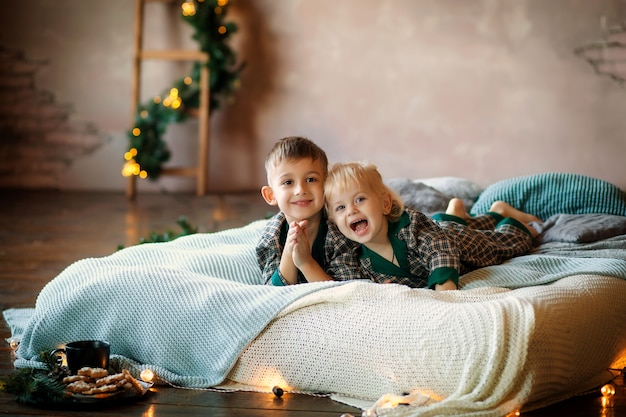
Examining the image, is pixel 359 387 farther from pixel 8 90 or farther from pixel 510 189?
pixel 8 90

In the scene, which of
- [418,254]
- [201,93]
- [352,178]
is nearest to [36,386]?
[352,178]

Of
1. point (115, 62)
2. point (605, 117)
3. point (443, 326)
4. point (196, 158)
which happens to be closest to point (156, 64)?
point (115, 62)

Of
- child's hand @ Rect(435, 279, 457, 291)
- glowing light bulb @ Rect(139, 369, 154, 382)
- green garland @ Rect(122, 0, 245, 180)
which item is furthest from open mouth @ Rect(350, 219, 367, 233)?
green garland @ Rect(122, 0, 245, 180)

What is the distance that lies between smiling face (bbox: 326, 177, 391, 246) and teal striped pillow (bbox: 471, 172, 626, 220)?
115cm

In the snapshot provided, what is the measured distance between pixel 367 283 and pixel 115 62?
500 centimetres

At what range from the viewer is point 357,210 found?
2.51 m

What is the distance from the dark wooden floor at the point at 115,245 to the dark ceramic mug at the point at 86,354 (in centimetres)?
14

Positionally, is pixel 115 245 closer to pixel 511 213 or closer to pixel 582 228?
pixel 511 213

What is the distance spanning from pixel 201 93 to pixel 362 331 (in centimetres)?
461

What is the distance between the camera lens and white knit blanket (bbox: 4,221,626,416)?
2.04m

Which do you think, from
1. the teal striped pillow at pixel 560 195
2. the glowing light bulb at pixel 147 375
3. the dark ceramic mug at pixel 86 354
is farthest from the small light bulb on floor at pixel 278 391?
the teal striped pillow at pixel 560 195

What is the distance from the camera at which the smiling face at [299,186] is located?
2.54 meters

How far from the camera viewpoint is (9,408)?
2057 millimetres

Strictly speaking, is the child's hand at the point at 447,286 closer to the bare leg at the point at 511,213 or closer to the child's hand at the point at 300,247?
the child's hand at the point at 300,247
